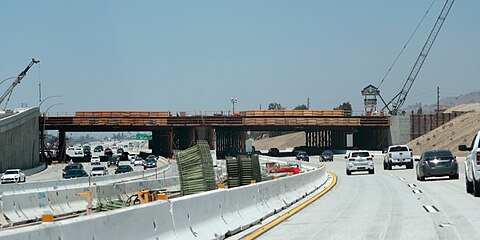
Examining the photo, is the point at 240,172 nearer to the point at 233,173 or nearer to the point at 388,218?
the point at 233,173

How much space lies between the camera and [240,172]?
34312mm

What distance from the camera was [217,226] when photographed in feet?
50.9

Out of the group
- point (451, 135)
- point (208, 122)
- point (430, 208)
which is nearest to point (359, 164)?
point (430, 208)

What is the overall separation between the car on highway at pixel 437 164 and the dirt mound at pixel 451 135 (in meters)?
63.6

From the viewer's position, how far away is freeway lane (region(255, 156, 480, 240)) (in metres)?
15.8

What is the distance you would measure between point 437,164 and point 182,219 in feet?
87.3

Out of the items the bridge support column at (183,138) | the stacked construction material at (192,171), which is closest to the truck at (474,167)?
the stacked construction material at (192,171)

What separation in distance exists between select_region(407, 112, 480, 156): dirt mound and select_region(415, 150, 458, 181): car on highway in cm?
6359

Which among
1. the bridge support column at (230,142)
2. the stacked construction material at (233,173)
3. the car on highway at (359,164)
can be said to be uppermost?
the stacked construction material at (233,173)

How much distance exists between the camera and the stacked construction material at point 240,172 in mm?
34031

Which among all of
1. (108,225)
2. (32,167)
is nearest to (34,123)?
(32,167)

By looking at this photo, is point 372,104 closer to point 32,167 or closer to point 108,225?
point 32,167

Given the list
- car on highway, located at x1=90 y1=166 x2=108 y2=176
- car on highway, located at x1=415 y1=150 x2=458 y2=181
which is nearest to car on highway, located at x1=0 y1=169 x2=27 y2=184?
car on highway, located at x1=90 y1=166 x2=108 y2=176

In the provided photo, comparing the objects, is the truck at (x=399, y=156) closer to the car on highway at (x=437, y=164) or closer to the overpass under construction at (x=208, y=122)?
the car on highway at (x=437, y=164)
